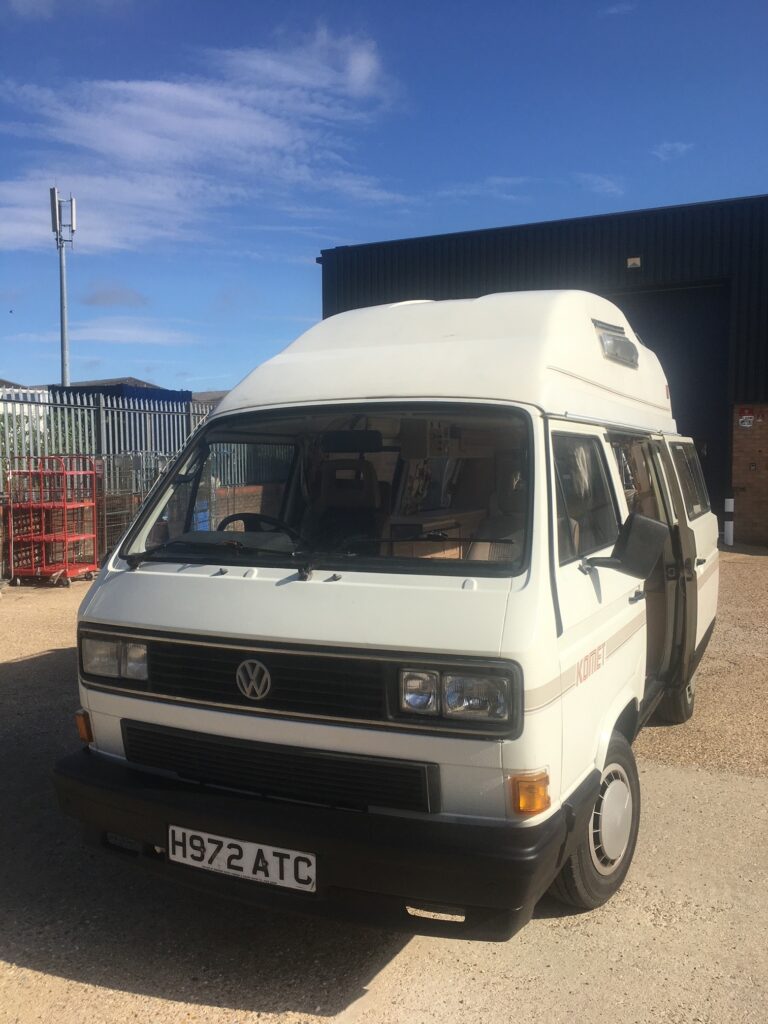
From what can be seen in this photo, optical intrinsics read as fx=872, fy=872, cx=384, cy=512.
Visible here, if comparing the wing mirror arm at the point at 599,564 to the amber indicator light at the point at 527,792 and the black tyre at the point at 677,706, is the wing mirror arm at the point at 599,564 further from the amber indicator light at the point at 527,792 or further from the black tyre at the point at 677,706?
the black tyre at the point at 677,706

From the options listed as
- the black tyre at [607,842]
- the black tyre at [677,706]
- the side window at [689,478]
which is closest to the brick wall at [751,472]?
the side window at [689,478]

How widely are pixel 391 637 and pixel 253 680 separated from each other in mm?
555

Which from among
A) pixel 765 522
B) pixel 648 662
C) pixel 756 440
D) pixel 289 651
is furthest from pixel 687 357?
pixel 289 651

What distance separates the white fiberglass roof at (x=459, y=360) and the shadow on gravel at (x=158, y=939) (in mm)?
2167

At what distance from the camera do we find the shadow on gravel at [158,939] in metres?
3.12

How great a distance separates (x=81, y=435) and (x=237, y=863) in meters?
12.1

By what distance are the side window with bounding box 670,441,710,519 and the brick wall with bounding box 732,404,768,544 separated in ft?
36.7

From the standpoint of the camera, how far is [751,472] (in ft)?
56.2

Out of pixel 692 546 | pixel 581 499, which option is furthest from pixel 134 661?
pixel 692 546

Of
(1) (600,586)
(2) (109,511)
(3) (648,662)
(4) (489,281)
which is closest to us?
(1) (600,586)

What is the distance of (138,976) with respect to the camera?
318cm

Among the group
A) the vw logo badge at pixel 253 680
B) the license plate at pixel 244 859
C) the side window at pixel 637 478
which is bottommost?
the license plate at pixel 244 859

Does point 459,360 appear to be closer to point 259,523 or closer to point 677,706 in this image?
point 259,523

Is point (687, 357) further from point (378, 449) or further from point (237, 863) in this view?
point (237, 863)
